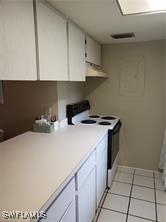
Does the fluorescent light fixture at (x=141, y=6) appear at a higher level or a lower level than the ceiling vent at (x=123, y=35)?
lower

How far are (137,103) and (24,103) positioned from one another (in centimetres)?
173

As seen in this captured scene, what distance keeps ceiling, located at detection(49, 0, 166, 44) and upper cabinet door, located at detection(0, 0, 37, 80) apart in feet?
1.08

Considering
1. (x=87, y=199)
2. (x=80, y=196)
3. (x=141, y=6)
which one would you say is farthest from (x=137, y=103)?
(x=80, y=196)

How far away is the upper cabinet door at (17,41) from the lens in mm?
1049

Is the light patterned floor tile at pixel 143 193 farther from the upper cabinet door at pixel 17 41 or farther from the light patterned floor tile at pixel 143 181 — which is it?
the upper cabinet door at pixel 17 41

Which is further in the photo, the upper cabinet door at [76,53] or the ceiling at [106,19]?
the upper cabinet door at [76,53]

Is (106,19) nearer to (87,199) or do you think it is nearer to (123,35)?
(123,35)

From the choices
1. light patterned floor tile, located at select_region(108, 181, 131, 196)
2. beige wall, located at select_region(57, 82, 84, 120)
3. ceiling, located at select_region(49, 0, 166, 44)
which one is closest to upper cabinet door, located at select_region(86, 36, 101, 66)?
ceiling, located at select_region(49, 0, 166, 44)

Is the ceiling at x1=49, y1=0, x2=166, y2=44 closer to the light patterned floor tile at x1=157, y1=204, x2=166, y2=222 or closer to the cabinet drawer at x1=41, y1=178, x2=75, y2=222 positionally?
the cabinet drawer at x1=41, y1=178, x2=75, y2=222

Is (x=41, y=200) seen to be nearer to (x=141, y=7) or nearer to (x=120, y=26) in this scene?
(x=141, y=7)

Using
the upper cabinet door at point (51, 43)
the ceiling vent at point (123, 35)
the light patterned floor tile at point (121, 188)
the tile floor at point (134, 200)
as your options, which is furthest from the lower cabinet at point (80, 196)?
the ceiling vent at point (123, 35)

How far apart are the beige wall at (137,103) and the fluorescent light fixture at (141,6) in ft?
4.18

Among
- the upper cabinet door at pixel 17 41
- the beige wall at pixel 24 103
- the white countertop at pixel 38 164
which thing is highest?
the upper cabinet door at pixel 17 41

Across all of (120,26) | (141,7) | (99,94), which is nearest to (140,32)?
(120,26)
